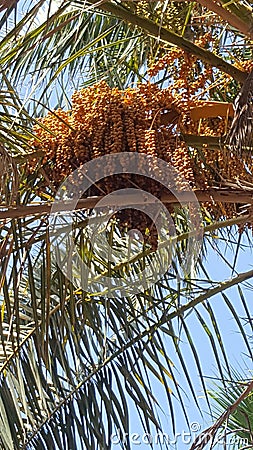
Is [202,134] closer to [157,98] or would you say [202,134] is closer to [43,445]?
[157,98]

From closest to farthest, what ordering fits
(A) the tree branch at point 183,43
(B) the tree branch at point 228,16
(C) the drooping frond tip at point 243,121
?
(C) the drooping frond tip at point 243,121
(B) the tree branch at point 228,16
(A) the tree branch at point 183,43

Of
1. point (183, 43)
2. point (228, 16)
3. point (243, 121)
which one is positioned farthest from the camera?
point (183, 43)

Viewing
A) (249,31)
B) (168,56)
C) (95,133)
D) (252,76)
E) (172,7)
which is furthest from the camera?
(172,7)

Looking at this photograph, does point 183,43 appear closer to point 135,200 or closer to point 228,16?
point 228,16

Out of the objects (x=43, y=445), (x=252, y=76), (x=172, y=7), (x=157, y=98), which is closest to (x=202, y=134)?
(x=157, y=98)

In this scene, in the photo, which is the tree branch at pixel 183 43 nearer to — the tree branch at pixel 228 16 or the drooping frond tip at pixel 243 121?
the tree branch at pixel 228 16

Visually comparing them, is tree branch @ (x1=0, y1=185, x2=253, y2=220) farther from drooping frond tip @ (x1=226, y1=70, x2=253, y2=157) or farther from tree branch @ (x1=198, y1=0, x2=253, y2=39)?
tree branch @ (x1=198, y1=0, x2=253, y2=39)

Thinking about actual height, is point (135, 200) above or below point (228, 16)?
below

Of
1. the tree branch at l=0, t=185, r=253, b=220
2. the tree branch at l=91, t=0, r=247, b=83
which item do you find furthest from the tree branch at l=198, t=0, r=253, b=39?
the tree branch at l=0, t=185, r=253, b=220

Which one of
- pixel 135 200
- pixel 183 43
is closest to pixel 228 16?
pixel 183 43

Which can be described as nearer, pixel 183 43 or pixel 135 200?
pixel 135 200

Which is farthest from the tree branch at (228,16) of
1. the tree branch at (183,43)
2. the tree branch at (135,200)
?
the tree branch at (135,200)

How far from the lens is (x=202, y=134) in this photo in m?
1.47

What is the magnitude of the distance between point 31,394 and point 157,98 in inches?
32.0
